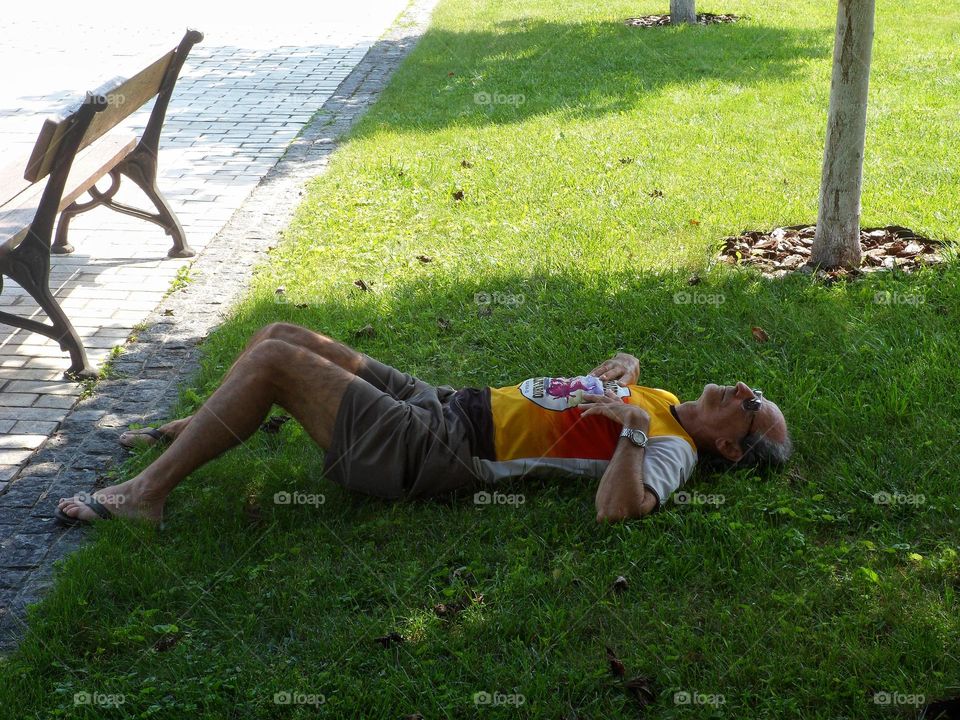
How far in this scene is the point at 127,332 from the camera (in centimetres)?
645

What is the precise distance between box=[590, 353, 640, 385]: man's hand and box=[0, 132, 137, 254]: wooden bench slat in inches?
129

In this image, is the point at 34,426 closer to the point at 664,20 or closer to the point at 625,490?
the point at 625,490

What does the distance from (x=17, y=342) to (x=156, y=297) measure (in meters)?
1.00

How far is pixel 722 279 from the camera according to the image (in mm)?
6602

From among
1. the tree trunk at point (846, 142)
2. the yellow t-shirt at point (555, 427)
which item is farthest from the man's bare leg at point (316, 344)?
the tree trunk at point (846, 142)

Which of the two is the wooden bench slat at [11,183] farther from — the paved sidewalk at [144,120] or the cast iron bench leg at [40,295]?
the paved sidewalk at [144,120]

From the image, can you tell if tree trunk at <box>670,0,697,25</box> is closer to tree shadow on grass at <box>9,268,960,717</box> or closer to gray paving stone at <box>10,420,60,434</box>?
tree shadow on grass at <box>9,268,960,717</box>

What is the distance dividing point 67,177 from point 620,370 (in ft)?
10.9

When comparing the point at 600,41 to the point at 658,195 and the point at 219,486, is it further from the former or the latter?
the point at 219,486

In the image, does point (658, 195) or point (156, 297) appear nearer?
point (156, 297)

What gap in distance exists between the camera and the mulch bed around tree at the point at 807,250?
21.8 ft

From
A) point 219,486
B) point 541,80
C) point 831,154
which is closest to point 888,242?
point 831,154

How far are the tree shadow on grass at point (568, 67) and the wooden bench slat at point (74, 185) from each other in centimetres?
396

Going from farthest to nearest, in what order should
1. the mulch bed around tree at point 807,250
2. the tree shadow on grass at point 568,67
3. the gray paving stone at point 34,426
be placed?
the tree shadow on grass at point 568,67
the mulch bed around tree at point 807,250
the gray paving stone at point 34,426
